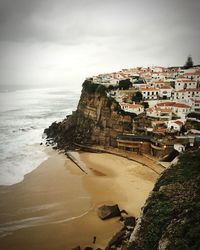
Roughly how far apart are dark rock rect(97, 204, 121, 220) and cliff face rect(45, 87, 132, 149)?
18.9 meters

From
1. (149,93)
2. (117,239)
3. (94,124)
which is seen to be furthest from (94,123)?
(117,239)

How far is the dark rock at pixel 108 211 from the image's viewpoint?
20.7 meters

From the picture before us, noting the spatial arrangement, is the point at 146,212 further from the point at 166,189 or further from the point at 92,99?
the point at 92,99

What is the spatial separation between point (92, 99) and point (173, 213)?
33.7 m

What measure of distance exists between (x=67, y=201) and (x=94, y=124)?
21.6m

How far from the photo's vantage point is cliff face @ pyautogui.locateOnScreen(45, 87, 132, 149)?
40.3 metres

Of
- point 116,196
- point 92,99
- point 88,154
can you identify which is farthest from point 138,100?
point 116,196

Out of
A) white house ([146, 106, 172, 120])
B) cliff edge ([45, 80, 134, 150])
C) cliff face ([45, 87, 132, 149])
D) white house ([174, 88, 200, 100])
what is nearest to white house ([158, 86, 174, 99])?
white house ([174, 88, 200, 100])

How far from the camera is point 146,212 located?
16250 mm

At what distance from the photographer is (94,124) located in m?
43.8

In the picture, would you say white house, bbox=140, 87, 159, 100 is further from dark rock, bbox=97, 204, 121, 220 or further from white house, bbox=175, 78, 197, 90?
dark rock, bbox=97, 204, 121, 220

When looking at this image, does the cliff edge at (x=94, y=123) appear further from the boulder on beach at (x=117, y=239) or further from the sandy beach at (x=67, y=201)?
the boulder on beach at (x=117, y=239)

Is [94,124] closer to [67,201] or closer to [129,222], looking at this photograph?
[67,201]

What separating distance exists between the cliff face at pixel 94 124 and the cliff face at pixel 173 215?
20364mm
